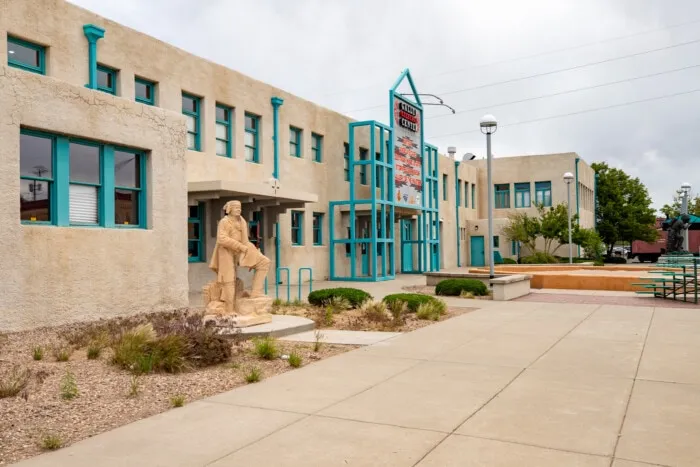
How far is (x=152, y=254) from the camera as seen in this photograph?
13.9m

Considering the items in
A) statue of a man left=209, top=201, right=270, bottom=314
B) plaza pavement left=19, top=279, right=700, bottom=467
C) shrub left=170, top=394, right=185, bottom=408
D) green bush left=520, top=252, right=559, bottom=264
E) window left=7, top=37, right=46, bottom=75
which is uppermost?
window left=7, top=37, right=46, bottom=75

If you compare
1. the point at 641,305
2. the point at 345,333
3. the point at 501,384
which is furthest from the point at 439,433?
the point at 641,305

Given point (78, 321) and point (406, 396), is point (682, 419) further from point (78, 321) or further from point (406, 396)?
point (78, 321)

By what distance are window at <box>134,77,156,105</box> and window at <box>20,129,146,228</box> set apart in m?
5.51

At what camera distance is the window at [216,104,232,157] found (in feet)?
72.3

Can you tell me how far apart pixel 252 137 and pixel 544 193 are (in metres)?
30.8

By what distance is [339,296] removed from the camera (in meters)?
15.4

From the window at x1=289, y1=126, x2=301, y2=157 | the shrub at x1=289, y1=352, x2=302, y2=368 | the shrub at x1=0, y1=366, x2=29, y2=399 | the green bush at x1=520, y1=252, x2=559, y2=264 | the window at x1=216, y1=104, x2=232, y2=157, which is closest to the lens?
the shrub at x1=0, y1=366, x2=29, y2=399

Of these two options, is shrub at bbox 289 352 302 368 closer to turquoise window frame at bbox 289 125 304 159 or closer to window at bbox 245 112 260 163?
window at bbox 245 112 260 163

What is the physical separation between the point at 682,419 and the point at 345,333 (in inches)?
255

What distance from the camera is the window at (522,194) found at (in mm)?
49531

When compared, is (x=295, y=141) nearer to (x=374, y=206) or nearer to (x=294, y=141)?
(x=294, y=141)

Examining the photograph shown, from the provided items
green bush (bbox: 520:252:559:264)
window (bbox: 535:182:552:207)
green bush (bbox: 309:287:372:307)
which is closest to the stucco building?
green bush (bbox: 309:287:372:307)

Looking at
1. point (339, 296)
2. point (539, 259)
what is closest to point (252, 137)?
point (339, 296)
